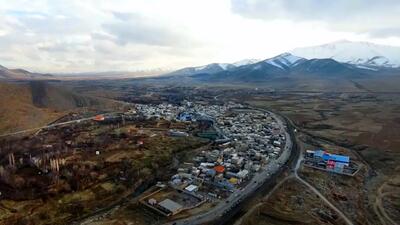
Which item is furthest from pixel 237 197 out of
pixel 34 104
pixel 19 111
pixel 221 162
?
pixel 34 104

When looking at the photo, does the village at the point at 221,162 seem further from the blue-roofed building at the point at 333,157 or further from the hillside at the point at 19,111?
the hillside at the point at 19,111

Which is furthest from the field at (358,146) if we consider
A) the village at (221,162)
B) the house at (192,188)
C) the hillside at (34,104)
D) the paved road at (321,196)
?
the hillside at (34,104)

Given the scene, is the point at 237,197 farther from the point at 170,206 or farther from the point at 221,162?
the point at 221,162

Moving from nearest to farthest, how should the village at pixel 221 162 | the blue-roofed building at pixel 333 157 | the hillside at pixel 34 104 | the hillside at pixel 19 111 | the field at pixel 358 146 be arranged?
the field at pixel 358 146
the village at pixel 221 162
the blue-roofed building at pixel 333 157
the hillside at pixel 19 111
the hillside at pixel 34 104

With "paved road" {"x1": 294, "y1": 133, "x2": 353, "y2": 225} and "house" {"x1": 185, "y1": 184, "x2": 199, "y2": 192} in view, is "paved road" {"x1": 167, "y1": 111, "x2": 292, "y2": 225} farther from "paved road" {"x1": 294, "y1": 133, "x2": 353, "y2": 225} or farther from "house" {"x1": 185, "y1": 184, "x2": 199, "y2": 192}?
"house" {"x1": 185, "y1": 184, "x2": 199, "y2": 192}

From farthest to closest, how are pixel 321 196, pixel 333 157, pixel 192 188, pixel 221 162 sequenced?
pixel 333 157 → pixel 221 162 → pixel 192 188 → pixel 321 196

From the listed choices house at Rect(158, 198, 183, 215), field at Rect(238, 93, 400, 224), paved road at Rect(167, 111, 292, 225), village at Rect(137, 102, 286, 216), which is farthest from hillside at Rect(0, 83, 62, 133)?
field at Rect(238, 93, 400, 224)

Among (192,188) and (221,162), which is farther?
(221,162)

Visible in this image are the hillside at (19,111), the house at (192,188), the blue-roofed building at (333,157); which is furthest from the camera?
the hillside at (19,111)
